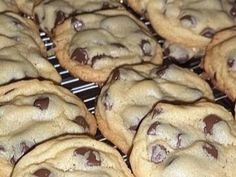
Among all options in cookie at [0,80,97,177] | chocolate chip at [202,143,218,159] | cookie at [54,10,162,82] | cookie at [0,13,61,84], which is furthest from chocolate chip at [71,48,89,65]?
chocolate chip at [202,143,218,159]

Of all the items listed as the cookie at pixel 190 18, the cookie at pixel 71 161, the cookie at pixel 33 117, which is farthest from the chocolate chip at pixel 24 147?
the cookie at pixel 190 18

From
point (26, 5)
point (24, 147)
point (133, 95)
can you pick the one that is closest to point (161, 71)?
point (133, 95)

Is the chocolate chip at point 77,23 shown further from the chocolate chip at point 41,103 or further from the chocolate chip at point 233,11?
the chocolate chip at point 233,11

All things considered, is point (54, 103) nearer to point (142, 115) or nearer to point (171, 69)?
point (142, 115)

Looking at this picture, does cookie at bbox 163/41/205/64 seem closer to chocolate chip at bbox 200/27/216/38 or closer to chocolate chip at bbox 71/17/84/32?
chocolate chip at bbox 200/27/216/38

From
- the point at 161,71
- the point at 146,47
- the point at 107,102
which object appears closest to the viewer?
the point at 107,102

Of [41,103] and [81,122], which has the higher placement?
[41,103]

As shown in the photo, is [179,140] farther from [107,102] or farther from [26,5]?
[26,5]
